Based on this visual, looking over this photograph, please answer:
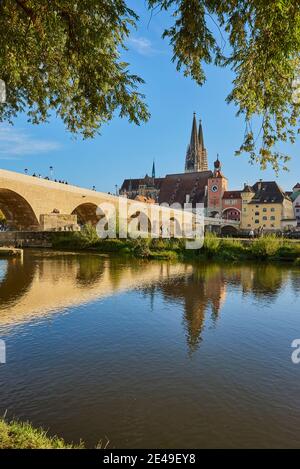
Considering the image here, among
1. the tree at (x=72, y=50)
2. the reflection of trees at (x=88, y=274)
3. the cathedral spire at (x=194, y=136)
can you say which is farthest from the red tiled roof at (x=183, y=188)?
the tree at (x=72, y=50)

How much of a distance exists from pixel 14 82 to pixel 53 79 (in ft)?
2.96

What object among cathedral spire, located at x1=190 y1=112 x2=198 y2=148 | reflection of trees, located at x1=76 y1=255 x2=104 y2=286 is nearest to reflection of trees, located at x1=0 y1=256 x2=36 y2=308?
reflection of trees, located at x1=76 y1=255 x2=104 y2=286

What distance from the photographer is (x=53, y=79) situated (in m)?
6.36

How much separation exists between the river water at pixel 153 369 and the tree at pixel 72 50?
3.56 m

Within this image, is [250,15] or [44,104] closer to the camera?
[250,15]

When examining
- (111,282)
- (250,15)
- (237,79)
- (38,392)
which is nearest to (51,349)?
(38,392)

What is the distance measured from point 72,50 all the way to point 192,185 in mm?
93986

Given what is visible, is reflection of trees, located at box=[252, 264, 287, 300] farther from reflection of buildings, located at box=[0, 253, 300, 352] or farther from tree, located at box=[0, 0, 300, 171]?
tree, located at box=[0, 0, 300, 171]

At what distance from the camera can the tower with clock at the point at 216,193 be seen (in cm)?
8343

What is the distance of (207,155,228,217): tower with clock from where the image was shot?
8343cm

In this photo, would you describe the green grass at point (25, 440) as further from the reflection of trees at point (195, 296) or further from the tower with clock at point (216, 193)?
the tower with clock at point (216, 193)

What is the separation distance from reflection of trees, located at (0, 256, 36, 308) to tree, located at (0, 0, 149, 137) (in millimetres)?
5169
